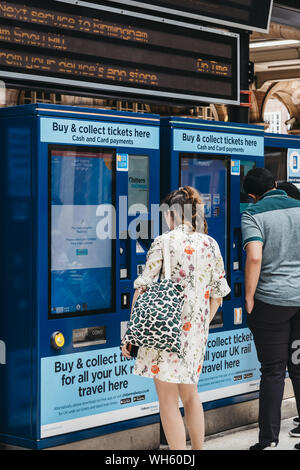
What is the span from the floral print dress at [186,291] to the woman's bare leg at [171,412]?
0.25 ft

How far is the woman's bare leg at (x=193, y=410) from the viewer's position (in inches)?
158

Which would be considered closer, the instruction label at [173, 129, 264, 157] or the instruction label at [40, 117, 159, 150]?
the instruction label at [40, 117, 159, 150]

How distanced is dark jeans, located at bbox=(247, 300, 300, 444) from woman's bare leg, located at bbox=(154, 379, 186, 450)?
0.87 metres

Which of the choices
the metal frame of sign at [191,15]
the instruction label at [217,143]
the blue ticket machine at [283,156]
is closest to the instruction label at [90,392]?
the instruction label at [217,143]

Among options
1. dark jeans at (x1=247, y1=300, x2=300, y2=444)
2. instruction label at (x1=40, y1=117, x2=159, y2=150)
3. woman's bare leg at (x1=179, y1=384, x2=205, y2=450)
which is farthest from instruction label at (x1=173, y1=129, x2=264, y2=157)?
woman's bare leg at (x1=179, y1=384, x2=205, y2=450)

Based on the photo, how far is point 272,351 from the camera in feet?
15.6

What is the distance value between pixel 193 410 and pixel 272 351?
0.89 m

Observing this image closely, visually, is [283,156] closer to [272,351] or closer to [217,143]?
[217,143]

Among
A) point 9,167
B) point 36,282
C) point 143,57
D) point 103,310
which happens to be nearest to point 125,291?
point 103,310

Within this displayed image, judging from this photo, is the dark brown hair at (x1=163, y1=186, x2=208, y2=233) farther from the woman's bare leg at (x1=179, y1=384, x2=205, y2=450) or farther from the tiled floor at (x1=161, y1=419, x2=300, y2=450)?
the tiled floor at (x1=161, y1=419, x2=300, y2=450)

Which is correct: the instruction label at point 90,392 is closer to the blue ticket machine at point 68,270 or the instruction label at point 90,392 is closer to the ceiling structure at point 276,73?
the blue ticket machine at point 68,270

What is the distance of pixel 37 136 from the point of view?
163 inches

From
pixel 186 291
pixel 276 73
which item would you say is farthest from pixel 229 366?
pixel 276 73

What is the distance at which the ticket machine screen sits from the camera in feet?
14.0
